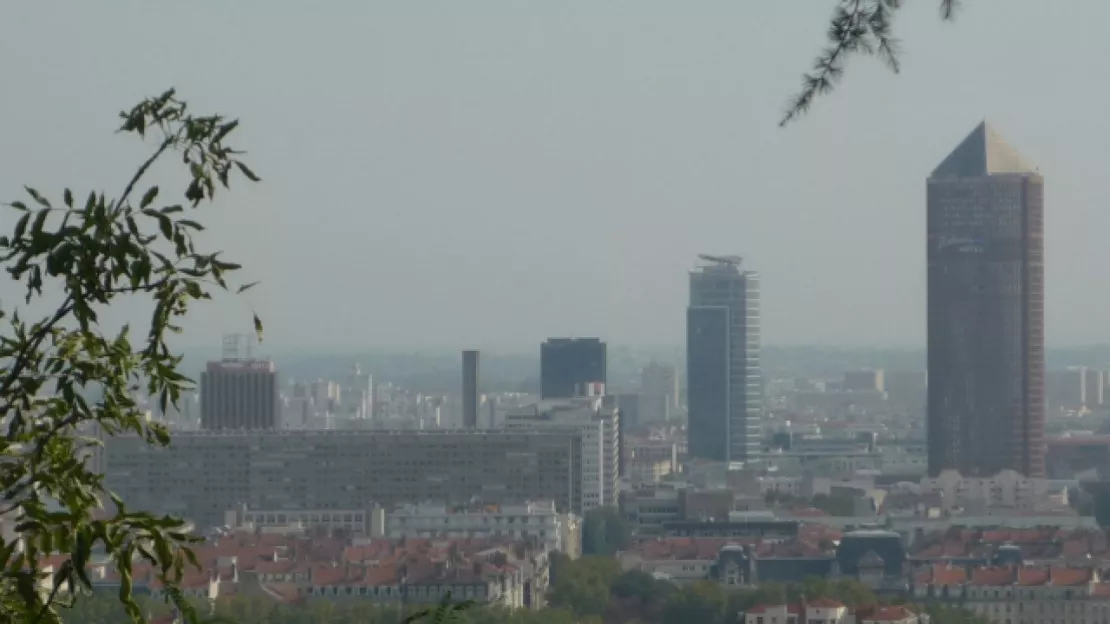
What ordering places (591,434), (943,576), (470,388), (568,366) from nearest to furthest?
(943,576) → (591,434) → (470,388) → (568,366)

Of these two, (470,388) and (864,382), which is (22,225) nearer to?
(470,388)

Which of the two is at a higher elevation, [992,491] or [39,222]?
[39,222]

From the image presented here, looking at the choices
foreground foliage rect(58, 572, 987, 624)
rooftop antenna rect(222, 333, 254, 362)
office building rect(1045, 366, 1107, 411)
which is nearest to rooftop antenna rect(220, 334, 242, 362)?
rooftop antenna rect(222, 333, 254, 362)

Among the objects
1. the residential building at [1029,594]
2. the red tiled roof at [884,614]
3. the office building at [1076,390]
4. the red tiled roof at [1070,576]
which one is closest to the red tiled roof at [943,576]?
the residential building at [1029,594]

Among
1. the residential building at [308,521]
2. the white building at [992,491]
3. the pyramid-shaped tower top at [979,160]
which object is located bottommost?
the residential building at [308,521]

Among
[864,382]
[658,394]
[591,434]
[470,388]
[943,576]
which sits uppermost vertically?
[864,382]

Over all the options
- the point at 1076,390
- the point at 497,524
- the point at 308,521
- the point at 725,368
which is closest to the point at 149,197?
the point at 497,524

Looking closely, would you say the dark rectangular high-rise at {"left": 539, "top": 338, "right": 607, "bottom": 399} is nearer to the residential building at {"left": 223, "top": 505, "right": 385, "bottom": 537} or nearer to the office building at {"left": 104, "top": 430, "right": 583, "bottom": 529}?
the office building at {"left": 104, "top": 430, "right": 583, "bottom": 529}

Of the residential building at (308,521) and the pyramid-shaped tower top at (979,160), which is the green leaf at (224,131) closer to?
the residential building at (308,521)
